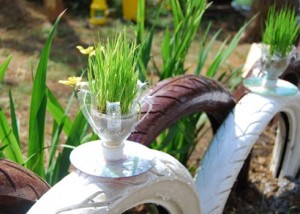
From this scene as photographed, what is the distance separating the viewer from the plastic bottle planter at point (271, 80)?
1.95 meters

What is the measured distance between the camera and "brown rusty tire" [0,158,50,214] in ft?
3.95

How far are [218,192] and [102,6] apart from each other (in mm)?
3497

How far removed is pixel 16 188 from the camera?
4.00 feet

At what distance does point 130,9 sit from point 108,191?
13.7ft

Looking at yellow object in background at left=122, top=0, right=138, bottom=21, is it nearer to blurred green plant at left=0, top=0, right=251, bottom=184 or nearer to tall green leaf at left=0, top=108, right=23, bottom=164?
blurred green plant at left=0, top=0, right=251, bottom=184

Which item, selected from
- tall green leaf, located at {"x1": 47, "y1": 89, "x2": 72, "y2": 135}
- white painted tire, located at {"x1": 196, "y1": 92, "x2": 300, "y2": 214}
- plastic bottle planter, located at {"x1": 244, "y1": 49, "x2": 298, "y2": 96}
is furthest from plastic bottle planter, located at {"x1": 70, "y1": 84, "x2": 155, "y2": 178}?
plastic bottle planter, located at {"x1": 244, "y1": 49, "x2": 298, "y2": 96}

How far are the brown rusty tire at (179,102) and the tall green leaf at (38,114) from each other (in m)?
0.28

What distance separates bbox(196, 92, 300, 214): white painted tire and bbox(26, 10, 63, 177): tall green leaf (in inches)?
22.6

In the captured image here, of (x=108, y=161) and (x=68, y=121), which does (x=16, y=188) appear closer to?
(x=108, y=161)

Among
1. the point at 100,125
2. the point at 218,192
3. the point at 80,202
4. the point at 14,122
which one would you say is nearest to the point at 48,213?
the point at 80,202

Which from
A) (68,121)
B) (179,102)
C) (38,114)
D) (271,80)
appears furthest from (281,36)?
(38,114)

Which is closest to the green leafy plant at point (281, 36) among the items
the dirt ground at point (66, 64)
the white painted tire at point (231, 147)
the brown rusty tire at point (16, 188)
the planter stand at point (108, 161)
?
the white painted tire at point (231, 147)

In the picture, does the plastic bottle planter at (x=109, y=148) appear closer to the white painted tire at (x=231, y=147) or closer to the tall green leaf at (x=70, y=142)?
the tall green leaf at (x=70, y=142)

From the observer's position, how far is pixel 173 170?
4.38ft
